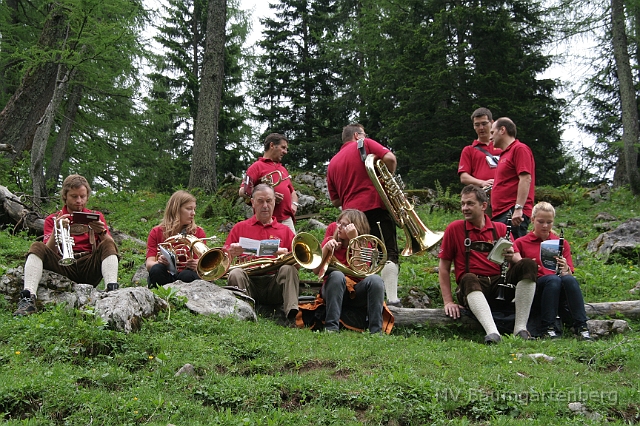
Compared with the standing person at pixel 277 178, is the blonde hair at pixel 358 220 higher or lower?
lower

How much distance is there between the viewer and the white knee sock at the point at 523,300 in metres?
6.36

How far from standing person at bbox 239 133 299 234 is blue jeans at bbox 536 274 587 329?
3126 millimetres

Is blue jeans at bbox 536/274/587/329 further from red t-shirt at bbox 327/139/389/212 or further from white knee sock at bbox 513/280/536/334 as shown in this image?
red t-shirt at bbox 327/139/389/212

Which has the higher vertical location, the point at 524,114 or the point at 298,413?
the point at 524,114

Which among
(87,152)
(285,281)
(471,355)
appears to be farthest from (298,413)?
(87,152)

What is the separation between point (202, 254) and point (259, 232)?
0.75 m

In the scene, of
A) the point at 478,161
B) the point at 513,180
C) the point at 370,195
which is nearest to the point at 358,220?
the point at 370,195

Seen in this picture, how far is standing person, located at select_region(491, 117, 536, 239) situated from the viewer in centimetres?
695

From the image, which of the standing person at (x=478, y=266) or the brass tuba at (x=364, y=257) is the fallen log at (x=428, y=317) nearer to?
the standing person at (x=478, y=266)

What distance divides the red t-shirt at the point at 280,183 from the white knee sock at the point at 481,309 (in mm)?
2672

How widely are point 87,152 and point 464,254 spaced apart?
1452cm

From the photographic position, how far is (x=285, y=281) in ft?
21.6

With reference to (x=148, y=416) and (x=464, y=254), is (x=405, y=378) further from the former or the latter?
(x=464, y=254)

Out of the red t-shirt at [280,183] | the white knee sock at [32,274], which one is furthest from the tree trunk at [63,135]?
the white knee sock at [32,274]
